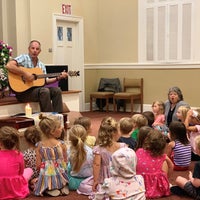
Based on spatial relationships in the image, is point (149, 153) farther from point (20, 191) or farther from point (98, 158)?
point (20, 191)

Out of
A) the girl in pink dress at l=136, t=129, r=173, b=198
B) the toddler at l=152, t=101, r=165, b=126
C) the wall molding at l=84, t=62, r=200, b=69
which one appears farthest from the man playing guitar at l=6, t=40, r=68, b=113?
the wall molding at l=84, t=62, r=200, b=69

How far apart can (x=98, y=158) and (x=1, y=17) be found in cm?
542

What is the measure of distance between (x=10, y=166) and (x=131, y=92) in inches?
225

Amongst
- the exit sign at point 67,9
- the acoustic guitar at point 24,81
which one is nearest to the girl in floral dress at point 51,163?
the acoustic guitar at point 24,81

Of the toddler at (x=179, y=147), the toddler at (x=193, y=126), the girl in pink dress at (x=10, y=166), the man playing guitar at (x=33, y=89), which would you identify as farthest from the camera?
the man playing guitar at (x=33, y=89)

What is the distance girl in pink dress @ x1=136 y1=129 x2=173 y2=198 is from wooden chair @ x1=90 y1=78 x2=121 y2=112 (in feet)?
17.7

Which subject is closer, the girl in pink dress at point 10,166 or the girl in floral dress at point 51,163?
the girl in pink dress at point 10,166

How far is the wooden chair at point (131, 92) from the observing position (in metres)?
8.12

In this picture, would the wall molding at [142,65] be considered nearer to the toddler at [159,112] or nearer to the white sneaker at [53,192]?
the toddler at [159,112]

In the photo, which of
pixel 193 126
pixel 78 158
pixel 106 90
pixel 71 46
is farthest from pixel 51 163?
pixel 71 46

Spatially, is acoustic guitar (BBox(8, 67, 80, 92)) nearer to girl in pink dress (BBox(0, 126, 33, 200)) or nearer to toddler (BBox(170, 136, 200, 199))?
girl in pink dress (BBox(0, 126, 33, 200))

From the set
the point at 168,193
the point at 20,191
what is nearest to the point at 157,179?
the point at 168,193

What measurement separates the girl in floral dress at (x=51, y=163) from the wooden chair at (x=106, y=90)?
5.28 metres

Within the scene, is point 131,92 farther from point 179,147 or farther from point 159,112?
point 179,147
